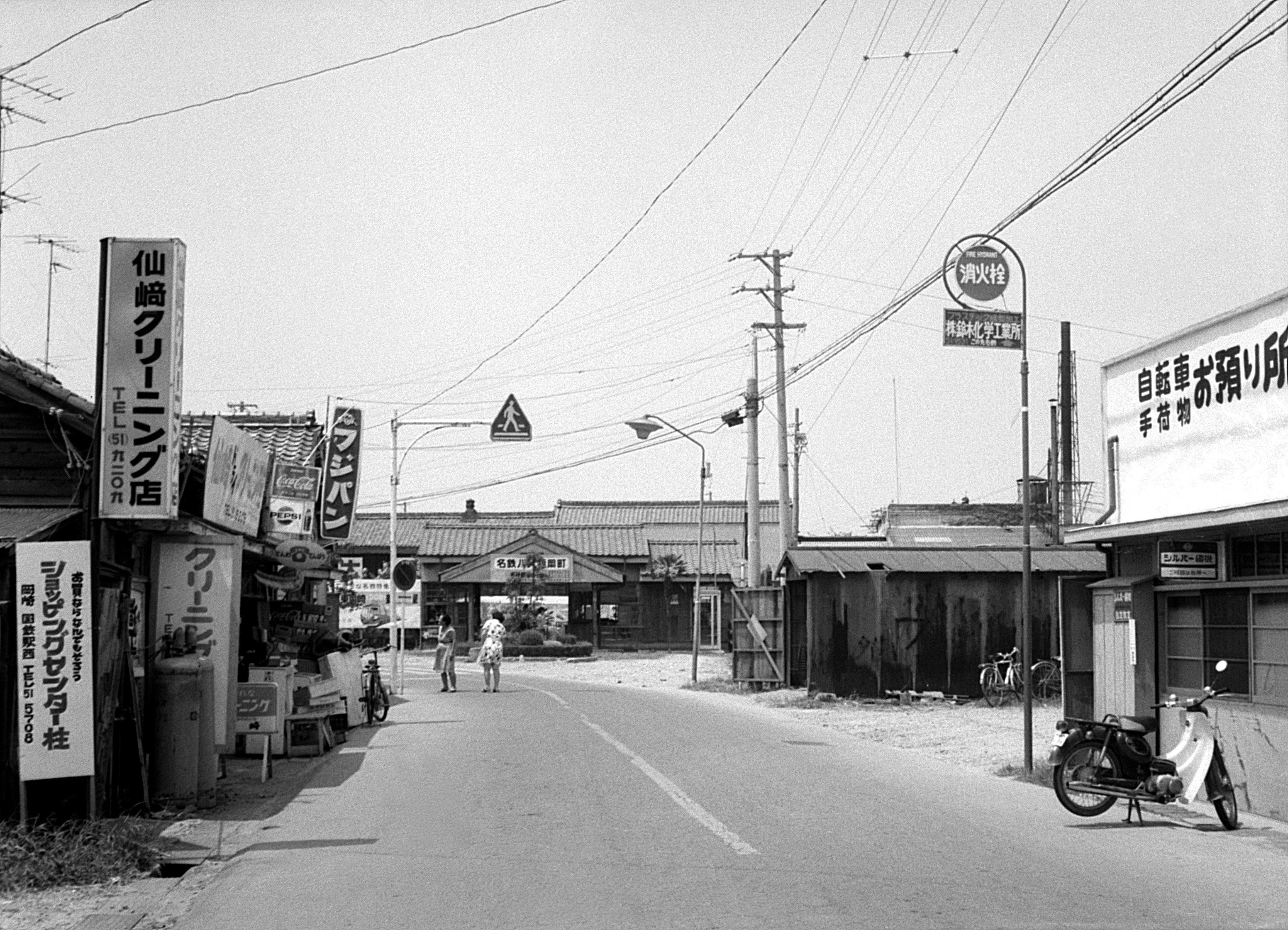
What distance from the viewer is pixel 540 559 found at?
191 ft

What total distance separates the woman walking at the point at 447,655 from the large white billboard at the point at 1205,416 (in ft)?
63.6

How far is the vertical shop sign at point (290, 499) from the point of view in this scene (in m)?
20.1

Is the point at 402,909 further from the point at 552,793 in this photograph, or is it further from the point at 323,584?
the point at 323,584

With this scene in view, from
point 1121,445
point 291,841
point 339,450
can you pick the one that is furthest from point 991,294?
point 339,450

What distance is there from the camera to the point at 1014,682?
29.0 metres

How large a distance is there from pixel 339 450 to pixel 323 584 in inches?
302

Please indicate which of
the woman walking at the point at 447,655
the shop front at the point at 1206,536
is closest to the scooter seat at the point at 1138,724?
the shop front at the point at 1206,536

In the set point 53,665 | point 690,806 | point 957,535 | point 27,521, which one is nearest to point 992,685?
point 690,806

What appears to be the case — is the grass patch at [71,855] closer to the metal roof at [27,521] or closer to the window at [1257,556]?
the metal roof at [27,521]

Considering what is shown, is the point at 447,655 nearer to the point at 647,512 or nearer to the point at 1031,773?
the point at 1031,773

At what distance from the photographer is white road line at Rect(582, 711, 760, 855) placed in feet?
36.1

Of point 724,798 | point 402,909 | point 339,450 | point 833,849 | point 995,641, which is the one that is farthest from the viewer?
point 995,641

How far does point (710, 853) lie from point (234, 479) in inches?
337

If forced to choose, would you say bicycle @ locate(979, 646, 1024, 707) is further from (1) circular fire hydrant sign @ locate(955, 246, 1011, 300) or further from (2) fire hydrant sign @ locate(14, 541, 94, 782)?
(2) fire hydrant sign @ locate(14, 541, 94, 782)
